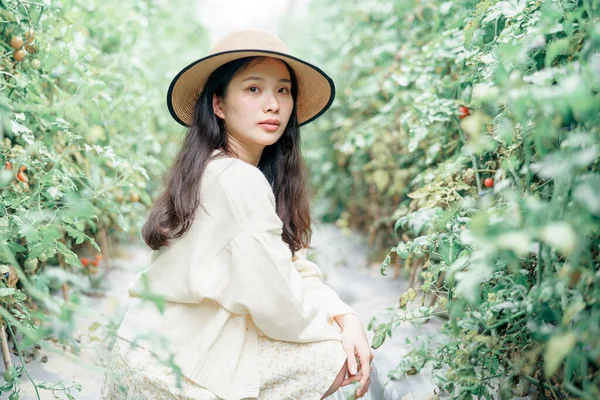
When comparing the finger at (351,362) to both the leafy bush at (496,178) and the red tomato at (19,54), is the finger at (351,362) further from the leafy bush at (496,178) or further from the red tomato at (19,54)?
the red tomato at (19,54)

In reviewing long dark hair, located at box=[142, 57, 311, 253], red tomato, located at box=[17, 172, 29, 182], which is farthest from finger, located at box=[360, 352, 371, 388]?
red tomato, located at box=[17, 172, 29, 182]

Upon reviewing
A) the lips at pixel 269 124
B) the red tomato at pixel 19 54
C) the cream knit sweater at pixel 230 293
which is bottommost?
the cream knit sweater at pixel 230 293

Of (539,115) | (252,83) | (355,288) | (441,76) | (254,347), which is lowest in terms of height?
(355,288)

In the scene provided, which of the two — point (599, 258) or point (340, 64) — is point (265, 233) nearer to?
point (599, 258)

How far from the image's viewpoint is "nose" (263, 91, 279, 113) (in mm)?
1747

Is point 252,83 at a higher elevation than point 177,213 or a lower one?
higher

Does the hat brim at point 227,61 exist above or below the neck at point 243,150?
above

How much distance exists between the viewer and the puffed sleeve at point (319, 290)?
1676 mm

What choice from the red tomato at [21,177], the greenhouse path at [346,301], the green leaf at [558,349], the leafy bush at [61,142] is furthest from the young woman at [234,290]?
the green leaf at [558,349]

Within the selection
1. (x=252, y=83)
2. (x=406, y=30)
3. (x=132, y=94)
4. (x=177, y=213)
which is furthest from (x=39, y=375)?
(x=406, y=30)

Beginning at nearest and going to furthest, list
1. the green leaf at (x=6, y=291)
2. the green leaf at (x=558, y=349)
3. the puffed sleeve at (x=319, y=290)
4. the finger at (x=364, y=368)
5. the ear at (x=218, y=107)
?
the green leaf at (x=558, y=349)
the green leaf at (x=6, y=291)
the finger at (x=364, y=368)
the puffed sleeve at (x=319, y=290)
the ear at (x=218, y=107)

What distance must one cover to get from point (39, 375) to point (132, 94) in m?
1.63

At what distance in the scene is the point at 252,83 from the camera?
5.74ft

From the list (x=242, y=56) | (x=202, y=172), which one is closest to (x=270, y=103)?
(x=242, y=56)
